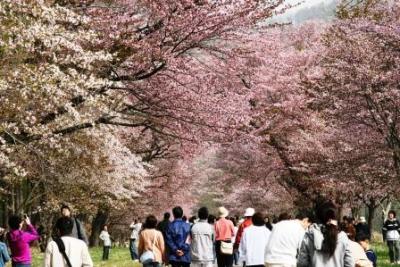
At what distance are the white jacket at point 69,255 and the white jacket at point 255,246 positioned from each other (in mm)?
4533

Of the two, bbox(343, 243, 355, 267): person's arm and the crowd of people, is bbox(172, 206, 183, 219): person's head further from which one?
bbox(343, 243, 355, 267): person's arm

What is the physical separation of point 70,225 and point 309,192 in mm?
22971

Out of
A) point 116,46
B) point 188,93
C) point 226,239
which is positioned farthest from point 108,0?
point 226,239

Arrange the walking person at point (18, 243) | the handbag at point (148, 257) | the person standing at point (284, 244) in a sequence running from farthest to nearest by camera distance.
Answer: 1. the handbag at point (148, 257)
2. the walking person at point (18, 243)
3. the person standing at point (284, 244)

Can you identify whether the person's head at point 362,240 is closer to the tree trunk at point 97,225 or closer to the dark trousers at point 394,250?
the dark trousers at point 394,250

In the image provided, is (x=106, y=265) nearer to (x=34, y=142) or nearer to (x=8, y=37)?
(x=34, y=142)

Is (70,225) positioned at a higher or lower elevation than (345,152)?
lower

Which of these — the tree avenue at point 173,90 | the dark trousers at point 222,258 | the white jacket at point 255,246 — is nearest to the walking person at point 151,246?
the white jacket at point 255,246

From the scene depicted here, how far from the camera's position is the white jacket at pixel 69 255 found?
26.2ft

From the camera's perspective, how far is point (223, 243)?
51.9 feet

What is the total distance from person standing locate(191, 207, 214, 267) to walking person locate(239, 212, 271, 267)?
93cm

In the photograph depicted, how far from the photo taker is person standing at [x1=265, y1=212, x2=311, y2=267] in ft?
30.7

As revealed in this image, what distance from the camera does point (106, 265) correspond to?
898 inches

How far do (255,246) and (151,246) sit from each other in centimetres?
195
